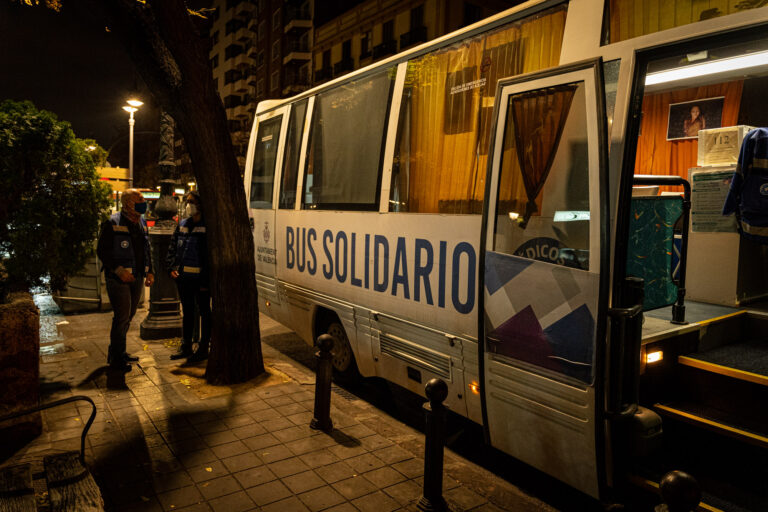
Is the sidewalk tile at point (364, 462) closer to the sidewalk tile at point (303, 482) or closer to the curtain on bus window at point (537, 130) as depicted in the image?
the sidewalk tile at point (303, 482)

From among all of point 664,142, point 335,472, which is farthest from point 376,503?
point 664,142

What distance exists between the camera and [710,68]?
17.3ft

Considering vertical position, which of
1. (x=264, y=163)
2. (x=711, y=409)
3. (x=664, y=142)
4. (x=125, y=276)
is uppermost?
(x=664, y=142)

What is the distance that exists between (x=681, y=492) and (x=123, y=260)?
18.4 ft

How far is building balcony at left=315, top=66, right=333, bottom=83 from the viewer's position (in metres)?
42.1

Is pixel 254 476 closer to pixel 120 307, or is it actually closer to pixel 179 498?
pixel 179 498

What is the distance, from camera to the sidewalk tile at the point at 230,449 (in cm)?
414

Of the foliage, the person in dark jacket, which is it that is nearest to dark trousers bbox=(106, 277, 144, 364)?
the person in dark jacket

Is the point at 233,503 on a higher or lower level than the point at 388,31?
lower

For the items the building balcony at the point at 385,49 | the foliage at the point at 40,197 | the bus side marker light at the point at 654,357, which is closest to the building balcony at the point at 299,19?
the building balcony at the point at 385,49

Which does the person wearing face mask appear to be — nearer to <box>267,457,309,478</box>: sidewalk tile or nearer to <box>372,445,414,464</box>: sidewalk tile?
<box>267,457,309,478</box>: sidewalk tile

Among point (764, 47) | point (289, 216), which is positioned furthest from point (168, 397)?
point (764, 47)

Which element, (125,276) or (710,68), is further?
(125,276)

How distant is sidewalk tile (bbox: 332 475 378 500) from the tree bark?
247cm
